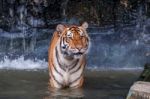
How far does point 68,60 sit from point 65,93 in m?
0.57

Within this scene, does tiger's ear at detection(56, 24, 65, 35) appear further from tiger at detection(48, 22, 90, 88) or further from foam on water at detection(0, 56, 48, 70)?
foam on water at detection(0, 56, 48, 70)

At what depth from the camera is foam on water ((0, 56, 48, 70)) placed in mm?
10430

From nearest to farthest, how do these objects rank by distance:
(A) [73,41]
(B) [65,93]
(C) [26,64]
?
1. (B) [65,93]
2. (A) [73,41]
3. (C) [26,64]

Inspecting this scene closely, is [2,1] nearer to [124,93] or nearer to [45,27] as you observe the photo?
[45,27]

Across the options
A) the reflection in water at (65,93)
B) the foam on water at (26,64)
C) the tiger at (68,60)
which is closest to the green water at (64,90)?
the reflection in water at (65,93)

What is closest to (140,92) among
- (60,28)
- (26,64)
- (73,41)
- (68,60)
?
(73,41)

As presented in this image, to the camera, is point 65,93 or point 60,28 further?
point 60,28

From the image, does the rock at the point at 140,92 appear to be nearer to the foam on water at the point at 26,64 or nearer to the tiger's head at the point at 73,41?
the tiger's head at the point at 73,41

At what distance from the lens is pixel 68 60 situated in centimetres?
811

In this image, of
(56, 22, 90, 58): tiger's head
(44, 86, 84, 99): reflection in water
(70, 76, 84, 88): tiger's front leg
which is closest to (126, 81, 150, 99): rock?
(44, 86, 84, 99): reflection in water

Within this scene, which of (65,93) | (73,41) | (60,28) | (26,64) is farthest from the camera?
(26,64)

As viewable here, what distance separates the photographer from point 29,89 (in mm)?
8047

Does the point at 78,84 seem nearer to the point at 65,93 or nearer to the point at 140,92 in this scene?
the point at 65,93

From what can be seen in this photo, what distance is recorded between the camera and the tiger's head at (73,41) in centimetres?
785
